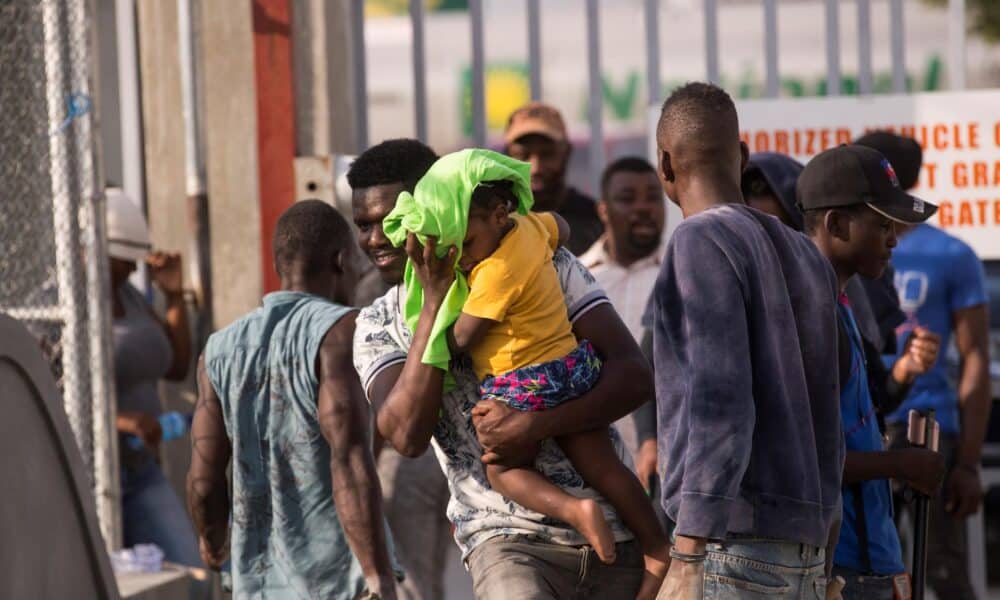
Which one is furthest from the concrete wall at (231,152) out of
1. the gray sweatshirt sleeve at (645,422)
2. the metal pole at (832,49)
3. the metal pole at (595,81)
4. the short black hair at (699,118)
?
the short black hair at (699,118)

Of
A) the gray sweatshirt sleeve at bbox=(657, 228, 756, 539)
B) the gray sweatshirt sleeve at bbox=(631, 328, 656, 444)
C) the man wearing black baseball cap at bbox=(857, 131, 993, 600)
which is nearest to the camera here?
the gray sweatshirt sleeve at bbox=(657, 228, 756, 539)

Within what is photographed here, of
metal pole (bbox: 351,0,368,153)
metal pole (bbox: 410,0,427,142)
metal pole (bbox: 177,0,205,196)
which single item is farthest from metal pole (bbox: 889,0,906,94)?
metal pole (bbox: 177,0,205,196)

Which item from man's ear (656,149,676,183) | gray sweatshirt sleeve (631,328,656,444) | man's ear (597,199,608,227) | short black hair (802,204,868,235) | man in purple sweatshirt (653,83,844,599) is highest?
man's ear (656,149,676,183)

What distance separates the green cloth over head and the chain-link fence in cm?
283

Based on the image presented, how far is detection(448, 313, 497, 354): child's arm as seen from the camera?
3416mm

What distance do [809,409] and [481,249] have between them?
2.62 ft

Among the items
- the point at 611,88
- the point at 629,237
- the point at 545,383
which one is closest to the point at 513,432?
the point at 545,383

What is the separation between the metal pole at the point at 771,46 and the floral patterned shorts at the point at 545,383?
3.27 metres

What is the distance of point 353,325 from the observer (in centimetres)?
408

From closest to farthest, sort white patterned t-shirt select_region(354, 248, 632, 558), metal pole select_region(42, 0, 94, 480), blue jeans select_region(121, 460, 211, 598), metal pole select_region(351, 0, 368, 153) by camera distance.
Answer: white patterned t-shirt select_region(354, 248, 632, 558)
metal pole select_region(42, 0, 94, 480)
blue jeans select_region(121, 460, 211, 598)
metal pole select_region(351, 0, 368, 153)

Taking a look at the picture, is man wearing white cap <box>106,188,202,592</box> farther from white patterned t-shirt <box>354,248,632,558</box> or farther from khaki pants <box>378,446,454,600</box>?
white patterned t-shirt <box>354,248,632,558</box>

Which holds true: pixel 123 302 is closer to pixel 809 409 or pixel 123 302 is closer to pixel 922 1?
pixel 809 409

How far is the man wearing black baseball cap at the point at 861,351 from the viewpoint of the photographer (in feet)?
12.2

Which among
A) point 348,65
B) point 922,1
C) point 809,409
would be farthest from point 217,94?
point 922,1
